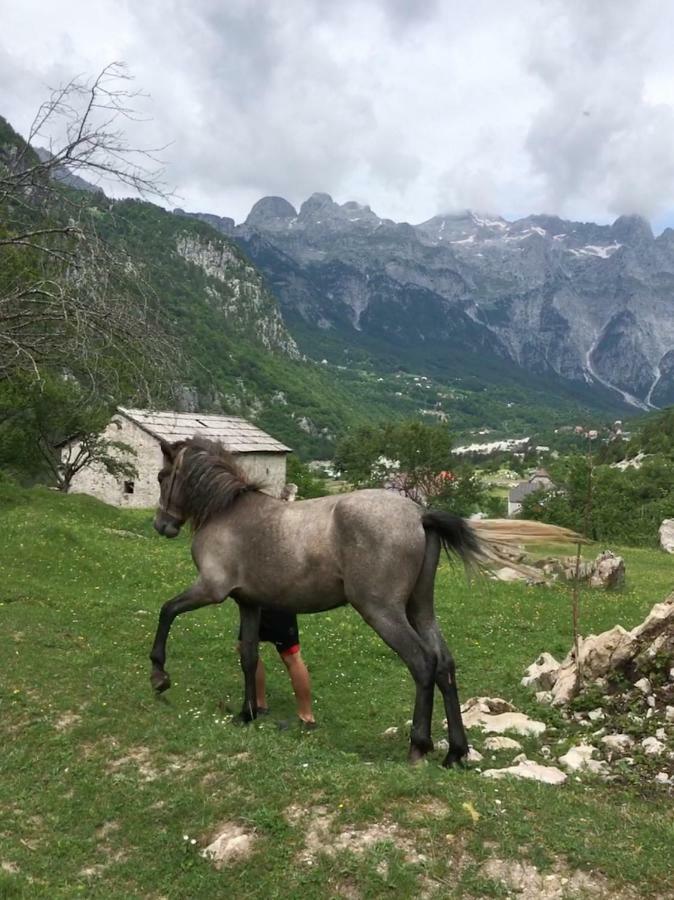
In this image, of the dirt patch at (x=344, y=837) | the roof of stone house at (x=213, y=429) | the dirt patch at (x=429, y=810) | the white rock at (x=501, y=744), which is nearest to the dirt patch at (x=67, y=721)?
the dirt patch at (x=344, y=837)

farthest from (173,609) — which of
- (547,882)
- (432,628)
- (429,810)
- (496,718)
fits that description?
(547,882)

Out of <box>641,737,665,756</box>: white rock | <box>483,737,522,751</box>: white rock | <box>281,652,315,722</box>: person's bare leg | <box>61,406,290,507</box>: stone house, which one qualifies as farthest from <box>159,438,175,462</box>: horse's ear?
<box>61,406,290,507</box>: stone house

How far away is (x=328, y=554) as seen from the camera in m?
7.08

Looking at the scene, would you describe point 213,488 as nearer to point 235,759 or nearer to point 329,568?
point 329,568

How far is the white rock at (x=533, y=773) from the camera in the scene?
611 centimetres

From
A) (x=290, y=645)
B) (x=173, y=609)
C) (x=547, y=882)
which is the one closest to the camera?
(x=547, y=882)

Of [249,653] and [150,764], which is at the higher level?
[249,653]

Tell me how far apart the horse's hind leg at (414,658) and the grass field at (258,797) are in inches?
18.7

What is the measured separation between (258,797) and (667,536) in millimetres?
49260

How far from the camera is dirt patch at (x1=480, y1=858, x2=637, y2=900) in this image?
4.20 meters

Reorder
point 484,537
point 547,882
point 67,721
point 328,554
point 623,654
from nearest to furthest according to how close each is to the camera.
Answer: point 547,882, point 328,554, point 67,721, point 484,537, point 623,654

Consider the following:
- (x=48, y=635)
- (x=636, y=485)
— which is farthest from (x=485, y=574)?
(x=636, y=485)

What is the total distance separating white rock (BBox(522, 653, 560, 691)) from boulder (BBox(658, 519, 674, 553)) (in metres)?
38.6

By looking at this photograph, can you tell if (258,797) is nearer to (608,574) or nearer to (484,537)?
(484,537)
